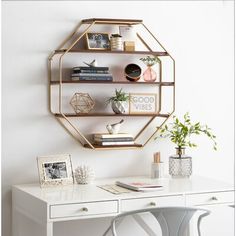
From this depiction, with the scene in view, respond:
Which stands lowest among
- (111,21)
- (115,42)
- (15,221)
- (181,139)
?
(15,221)

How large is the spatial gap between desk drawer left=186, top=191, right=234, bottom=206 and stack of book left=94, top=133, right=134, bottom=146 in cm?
60

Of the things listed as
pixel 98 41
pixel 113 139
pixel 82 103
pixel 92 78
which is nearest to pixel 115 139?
pixel 113 139

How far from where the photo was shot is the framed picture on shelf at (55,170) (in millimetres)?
3619

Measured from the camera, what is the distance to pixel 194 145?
13.3ft

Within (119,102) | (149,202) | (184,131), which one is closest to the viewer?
(149,202)

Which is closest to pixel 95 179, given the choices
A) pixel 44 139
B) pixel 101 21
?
pixel 44 139

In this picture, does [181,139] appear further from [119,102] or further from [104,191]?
[104,191]

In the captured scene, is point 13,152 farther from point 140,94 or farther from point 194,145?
point 194,145

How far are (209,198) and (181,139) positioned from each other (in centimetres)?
57

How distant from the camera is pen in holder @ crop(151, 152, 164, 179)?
3926mm

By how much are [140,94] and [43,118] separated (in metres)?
0.72

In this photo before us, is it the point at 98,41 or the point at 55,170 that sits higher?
the point at 98,41

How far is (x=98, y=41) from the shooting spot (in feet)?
12.7

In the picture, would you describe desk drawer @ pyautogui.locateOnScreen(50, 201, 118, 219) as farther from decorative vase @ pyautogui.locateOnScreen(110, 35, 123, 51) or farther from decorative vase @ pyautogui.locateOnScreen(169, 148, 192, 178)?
decorative vase @ pyautogui.locateOnScreen(110, 35, 123, 51)
